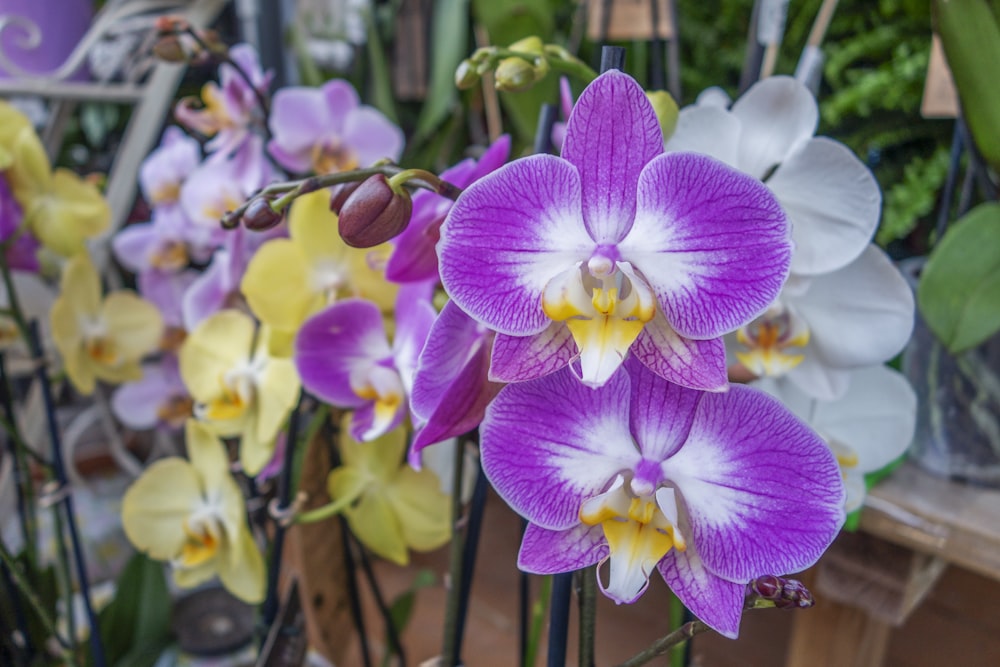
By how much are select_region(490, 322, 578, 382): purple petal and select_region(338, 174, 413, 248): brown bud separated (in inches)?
2.2

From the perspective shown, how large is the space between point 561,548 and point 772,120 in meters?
0.23

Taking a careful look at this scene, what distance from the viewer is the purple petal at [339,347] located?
381 millimetres

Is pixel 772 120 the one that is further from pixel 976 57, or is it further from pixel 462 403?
pixel 462 403

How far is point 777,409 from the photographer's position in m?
0.23

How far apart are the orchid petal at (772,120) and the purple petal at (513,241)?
0.14 meters

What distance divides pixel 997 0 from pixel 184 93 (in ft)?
3.63

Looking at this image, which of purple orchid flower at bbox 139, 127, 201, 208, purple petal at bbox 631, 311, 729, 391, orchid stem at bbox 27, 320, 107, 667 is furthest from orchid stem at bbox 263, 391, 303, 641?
purple orchid flower at bbox 139, 127, 201, 208

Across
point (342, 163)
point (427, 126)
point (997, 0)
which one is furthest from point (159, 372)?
point (997, 0)

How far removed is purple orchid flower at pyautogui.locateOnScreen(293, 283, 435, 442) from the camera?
37 cm

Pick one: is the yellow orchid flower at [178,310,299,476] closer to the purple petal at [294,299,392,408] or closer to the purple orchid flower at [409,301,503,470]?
the purple petal at [294,299,392,408]

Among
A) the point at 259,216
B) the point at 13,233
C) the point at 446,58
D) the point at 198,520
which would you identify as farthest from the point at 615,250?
the point at 446,58

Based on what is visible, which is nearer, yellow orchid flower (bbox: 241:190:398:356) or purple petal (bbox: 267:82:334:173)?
yellow orchid flower (bbox: 241:190:398:356)

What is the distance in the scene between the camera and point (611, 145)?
9.5 inches

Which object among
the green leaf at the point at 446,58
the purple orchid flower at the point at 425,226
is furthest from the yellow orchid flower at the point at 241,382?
the green leaf at the point at 446,58
